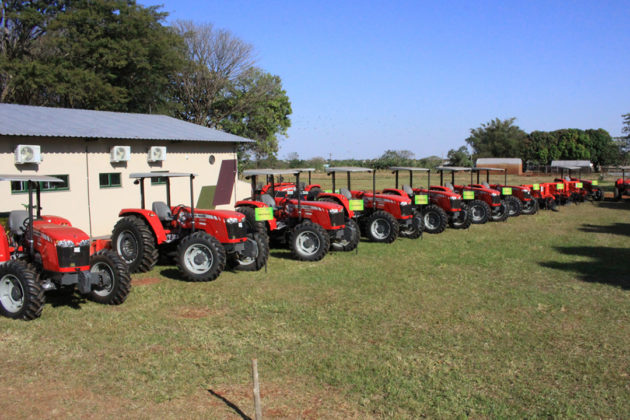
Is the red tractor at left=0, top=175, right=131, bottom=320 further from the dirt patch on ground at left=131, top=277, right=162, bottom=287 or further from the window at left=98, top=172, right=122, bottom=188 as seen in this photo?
the window at left=98, top=172, right=122, bottom=188

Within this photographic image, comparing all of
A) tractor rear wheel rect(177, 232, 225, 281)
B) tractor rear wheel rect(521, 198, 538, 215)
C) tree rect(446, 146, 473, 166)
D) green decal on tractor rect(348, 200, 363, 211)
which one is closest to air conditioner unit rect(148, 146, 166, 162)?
green decal on tractor rect(348, 200, 363, 211)

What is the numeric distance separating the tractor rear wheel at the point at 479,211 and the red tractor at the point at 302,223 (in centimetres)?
670

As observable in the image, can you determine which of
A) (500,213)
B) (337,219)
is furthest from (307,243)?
(500,213)

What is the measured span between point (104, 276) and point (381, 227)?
7.17 meters

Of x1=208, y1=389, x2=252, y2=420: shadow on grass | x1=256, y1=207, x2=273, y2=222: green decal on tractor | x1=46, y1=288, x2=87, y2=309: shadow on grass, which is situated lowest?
x1=208, y1=389, x2=252, y2=420: shadow on grass

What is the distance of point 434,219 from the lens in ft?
47.3

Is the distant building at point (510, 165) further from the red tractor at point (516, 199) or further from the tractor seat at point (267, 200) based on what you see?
the tractor seat at point (267, 200)

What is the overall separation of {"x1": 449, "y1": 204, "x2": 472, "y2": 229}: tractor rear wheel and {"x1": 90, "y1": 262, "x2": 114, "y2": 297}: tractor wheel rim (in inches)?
413

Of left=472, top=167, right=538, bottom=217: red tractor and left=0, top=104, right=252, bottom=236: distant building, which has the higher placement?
left=0, top=104, right=252, bottom=236: distant building

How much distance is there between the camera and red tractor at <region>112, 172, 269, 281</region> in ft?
28.1

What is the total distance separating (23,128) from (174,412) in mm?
10145

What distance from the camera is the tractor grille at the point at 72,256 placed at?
6633 millimetres

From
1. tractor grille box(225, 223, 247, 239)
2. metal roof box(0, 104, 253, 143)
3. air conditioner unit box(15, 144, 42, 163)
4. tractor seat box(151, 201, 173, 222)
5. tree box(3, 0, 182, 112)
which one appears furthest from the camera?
tree box(3, 0, 182, 112)

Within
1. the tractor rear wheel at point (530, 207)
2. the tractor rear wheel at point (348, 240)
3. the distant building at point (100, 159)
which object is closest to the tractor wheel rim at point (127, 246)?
the distant building at point (100, 159)
